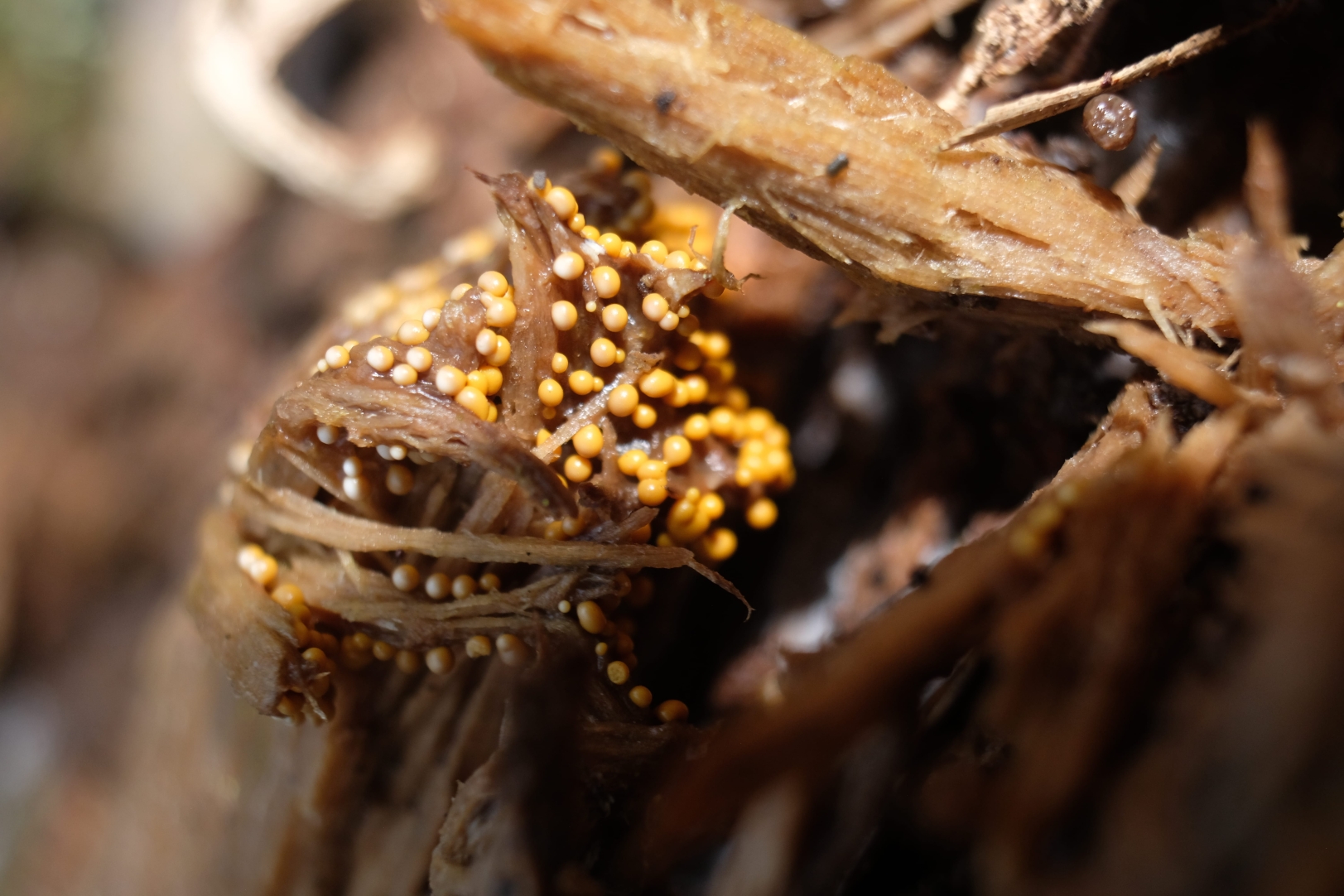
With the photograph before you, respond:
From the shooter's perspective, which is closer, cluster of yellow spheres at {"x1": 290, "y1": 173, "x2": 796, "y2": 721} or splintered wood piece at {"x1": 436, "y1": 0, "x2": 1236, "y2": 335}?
splintered wood piece at {"x1": 436, "y1": 0, "x2": 1236, "y2": 335}

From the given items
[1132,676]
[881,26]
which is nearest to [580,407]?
[1132,676]

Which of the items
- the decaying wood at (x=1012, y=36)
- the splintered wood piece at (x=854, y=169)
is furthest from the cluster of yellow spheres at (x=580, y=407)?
the decaying wood at (x=1012, y=36)

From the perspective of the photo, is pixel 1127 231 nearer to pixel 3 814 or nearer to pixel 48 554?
pixel 48 554

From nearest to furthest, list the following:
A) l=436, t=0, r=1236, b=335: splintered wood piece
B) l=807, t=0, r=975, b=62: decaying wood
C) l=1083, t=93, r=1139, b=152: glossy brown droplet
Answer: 1. l=436, t=0, r=1236, b=335: splintered wood piece
2. l=1083, t=93, r=1139, b=152: glossy brown droplet
3. l=807, t=0, r=975, b=62: decaying wood

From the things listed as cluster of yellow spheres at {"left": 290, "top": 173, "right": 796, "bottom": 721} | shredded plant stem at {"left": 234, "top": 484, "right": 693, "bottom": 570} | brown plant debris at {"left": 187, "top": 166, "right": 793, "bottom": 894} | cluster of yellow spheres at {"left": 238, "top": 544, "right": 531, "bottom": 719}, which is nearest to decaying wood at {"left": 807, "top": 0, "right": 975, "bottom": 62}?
brown plant debris at {"left": 187, "top": 166, "right": 793, "bottom": 894}

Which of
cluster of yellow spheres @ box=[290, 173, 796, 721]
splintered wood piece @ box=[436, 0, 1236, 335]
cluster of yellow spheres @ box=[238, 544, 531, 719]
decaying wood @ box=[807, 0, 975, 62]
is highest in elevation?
decaying wood @ box=[807, 0, 975, 62]

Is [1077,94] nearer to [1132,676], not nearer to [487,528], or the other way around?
[1132,676]

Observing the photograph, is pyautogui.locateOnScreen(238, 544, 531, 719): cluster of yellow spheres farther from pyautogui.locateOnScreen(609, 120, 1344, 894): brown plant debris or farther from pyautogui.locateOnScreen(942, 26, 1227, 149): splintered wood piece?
pyautogui.locateOnScreen(942, 26, 1227, 149): splintered wood piece

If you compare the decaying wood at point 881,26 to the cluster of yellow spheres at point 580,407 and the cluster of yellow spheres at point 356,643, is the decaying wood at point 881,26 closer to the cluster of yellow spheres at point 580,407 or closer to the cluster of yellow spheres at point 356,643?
the cluster of yellow spheres at point 580,407
